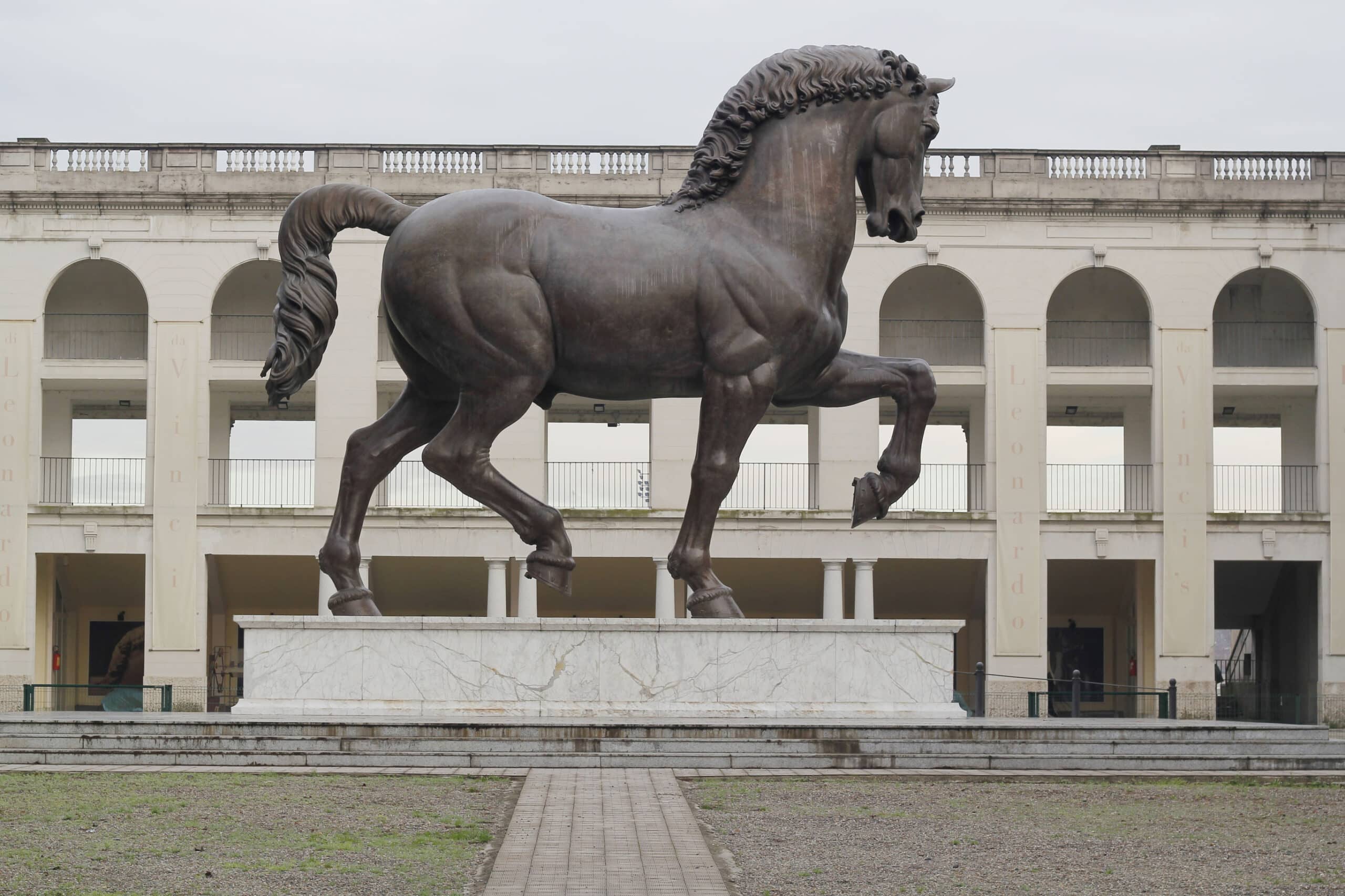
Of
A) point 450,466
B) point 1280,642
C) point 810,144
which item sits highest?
point 810,144

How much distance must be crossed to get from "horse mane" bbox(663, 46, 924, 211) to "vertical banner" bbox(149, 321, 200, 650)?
27841 millimetres

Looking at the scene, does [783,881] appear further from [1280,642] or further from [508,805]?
[1280,642]

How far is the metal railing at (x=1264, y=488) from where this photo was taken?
40.6m

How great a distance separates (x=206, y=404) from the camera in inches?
1539

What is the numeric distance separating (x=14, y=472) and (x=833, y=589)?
1685cm

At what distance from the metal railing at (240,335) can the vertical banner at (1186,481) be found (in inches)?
752

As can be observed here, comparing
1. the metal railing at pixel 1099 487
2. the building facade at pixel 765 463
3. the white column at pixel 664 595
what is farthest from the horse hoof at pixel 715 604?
the metal railing at pixel 1099 487

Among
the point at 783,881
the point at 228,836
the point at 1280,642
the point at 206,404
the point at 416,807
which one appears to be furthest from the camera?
the point at 1280,642

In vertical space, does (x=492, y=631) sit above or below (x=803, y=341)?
below

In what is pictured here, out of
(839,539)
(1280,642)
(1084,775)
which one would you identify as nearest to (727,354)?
(1084,775)

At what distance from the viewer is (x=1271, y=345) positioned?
41.7 m

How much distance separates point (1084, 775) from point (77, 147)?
32.1 metres

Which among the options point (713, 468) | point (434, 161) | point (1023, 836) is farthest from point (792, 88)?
point (434, 161)

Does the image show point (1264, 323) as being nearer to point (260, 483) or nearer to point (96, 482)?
point (260, 483)
